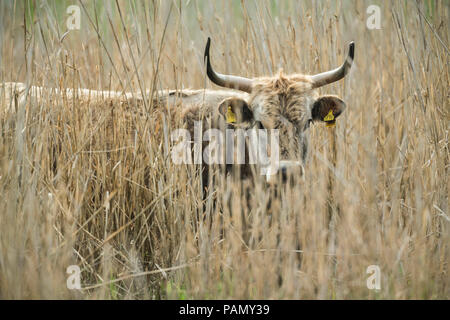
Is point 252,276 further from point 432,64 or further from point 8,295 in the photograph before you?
point 432,64

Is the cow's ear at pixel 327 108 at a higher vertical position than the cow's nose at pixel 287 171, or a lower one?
higher

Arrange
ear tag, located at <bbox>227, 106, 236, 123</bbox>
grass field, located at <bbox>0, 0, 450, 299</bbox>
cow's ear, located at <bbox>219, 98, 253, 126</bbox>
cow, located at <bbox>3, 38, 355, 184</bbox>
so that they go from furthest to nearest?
ear tag, located at <bbox>227, 106, 236, 123</bbox> → cow's ear, located at <bbox>219, 98, 253, 126</bbox> → cow, located at <bbox>3, 38, 355, 184</bbox> → grass field, located at <bbox>0, 0, 450, 299</bbox>

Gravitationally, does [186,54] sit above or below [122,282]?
above

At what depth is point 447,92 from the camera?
147 inches

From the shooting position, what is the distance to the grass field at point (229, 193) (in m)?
2.51

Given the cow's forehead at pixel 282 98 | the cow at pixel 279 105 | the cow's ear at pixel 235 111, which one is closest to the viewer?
the cow at pixel 279 105

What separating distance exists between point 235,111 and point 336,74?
0.88 metres

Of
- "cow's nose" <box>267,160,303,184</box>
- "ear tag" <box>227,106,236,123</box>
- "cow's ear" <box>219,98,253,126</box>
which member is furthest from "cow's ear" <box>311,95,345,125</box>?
"cow's nose" <box>267,160,303,184</box>

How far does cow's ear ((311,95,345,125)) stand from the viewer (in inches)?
150

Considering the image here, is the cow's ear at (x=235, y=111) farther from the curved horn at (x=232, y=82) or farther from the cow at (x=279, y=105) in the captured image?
the curved horn at (x=232, y=82)

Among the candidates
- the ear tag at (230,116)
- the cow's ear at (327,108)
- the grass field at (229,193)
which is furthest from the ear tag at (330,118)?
the ear tag at (230,116)

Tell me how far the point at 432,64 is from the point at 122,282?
2903mm

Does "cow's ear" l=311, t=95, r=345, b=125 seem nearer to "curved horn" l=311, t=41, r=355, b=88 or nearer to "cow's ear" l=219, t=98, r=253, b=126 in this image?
"curved horn" l=311, t=41, r=355, b=88

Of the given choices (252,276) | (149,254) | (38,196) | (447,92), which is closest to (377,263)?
(252,276)
